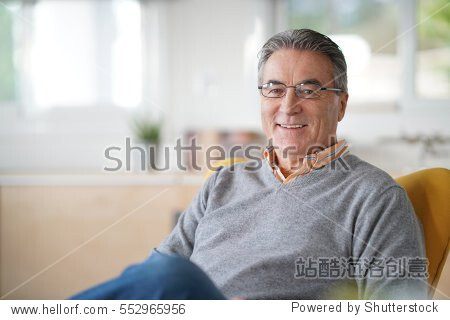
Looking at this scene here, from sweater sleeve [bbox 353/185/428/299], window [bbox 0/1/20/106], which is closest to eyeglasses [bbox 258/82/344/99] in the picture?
sweater sleeve [bbox 353/185/428/299]

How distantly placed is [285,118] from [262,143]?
139cm

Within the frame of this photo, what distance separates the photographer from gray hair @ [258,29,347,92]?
3.83 feet

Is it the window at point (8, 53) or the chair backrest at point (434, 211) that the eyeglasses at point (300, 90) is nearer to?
the chair backrest at point (434, 211)

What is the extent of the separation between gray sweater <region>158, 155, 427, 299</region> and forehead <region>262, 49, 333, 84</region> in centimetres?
18

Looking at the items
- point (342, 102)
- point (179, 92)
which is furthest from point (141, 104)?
point (342, 102)

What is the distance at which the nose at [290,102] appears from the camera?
119cm

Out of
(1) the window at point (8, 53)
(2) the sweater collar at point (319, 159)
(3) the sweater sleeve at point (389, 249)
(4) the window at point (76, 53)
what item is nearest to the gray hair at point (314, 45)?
(2) the sweater collar at point (319, 159)

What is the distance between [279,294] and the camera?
1114 millimetres

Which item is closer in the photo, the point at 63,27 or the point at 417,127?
the point at 417,127

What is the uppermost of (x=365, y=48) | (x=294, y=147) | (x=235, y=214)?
(x=365, y=48)

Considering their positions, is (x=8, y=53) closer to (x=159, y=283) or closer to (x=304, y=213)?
(x=304, y=213)

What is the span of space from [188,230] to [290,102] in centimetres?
37
